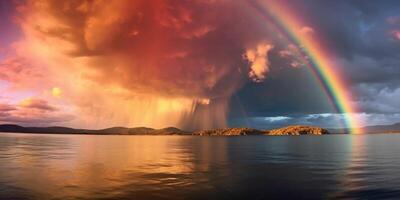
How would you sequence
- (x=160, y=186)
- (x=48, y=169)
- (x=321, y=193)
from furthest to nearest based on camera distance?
(x=48, y=169) → (x=160, y=186) → (x=321, y=193)

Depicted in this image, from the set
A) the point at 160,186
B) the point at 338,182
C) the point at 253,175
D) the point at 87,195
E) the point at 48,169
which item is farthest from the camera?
the point at 48,169

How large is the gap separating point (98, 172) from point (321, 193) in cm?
3469

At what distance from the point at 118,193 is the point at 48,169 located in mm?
28369

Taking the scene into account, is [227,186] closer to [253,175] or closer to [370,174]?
[253,175]

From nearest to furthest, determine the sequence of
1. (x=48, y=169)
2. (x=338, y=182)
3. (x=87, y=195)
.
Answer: (x=87, y=195), (x=338, y=182), (x=48, y=169)

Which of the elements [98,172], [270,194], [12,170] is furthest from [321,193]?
[12,170]

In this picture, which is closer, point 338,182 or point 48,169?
point 338,182

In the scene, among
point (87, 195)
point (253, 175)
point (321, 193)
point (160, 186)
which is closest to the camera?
point (87, 195)

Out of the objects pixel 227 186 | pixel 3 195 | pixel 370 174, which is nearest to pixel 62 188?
pixel 3 195

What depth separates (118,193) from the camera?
130 feet

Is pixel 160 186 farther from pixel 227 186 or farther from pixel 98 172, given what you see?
pixel 98 172

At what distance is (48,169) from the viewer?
62.3 meters

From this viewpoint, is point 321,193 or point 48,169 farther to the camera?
point 48,169

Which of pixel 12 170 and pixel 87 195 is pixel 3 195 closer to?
pixel 87 195
